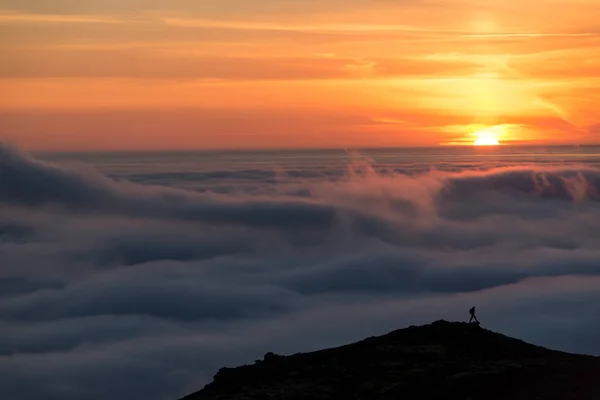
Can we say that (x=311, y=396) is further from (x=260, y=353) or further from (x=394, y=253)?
(x=394, y=253)

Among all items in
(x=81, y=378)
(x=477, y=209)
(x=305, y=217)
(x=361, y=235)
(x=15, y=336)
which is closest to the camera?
(x=81, y=378)

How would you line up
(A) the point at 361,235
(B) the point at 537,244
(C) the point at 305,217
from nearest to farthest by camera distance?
(B) the point at 537,244, (A) the point at 361,235, (C) the point at 305,217

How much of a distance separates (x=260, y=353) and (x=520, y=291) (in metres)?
32.3

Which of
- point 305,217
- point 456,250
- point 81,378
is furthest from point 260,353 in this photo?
point 305,217

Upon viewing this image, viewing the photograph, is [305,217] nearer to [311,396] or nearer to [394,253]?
[394,253]

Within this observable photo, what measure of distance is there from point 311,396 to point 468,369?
376 cm

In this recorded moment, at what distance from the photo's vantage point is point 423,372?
886 inches

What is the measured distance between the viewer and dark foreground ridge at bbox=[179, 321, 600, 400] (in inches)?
818

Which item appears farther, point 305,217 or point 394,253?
point 305,217

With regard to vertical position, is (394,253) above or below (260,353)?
above

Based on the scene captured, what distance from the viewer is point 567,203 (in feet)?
647

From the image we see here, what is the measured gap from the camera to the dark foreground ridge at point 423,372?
20.8 metres

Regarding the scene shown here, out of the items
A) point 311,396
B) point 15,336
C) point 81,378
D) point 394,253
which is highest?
point 394,253

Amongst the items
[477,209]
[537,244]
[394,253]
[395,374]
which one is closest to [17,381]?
[395,374]
